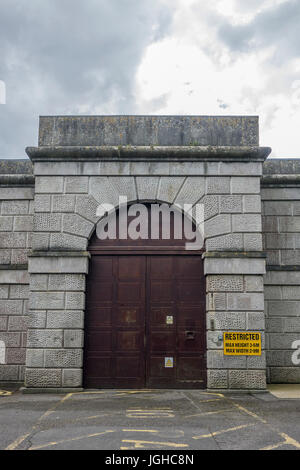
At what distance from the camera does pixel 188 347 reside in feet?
36.0

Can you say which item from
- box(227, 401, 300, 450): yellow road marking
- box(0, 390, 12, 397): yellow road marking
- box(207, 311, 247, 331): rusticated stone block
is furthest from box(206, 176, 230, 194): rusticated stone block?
box(0, 390, 12, 397): yellow road marking

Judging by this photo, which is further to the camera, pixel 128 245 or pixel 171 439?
pixel 128 245

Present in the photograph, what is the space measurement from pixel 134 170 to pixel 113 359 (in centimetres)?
465

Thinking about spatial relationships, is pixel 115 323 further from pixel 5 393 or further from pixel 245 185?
pixel 245 185

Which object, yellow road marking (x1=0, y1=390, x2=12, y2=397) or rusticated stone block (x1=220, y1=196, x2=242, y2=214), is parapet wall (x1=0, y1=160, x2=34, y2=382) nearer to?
yellow road marking (x1=0, y1=390, x2=12, y2=397)

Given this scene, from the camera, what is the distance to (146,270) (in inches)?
444

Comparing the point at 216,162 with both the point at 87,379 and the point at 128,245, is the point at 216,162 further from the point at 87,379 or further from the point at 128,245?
the point at 87,379

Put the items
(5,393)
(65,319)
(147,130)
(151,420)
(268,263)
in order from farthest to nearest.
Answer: (268,263)
(147,130)
(65,319)
(5,393)
(151,420)

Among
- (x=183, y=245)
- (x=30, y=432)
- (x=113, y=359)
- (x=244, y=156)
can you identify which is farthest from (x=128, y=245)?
(x=30, y=432)

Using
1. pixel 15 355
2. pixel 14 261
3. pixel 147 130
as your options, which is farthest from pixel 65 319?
pixel 147 130

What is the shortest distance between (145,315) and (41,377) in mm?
2806

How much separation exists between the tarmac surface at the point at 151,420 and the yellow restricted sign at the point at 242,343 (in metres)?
0.92

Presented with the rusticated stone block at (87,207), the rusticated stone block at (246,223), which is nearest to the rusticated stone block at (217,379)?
the rusticated stone block at (246,223)

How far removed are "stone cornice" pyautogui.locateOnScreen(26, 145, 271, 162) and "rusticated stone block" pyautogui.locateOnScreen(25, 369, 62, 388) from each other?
5137 millimetres
